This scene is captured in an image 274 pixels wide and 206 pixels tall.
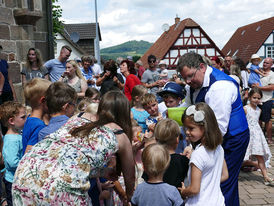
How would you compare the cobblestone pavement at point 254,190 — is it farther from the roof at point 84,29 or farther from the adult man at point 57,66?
the roof at point 84,29

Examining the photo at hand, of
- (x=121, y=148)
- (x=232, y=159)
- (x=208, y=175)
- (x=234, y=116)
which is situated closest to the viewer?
(x=121, y=148)

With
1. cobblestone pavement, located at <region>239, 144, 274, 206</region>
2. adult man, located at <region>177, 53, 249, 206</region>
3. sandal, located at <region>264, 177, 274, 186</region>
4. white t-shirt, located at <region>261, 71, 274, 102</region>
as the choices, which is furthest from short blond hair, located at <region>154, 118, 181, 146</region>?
white t-shirt, located at <region>261, 71, 274, 102</region>

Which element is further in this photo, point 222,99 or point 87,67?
point 87,67

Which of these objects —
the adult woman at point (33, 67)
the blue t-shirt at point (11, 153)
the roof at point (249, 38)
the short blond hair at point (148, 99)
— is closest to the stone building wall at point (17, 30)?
the adult woman at point (33, 67)

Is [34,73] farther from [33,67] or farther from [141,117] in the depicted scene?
[141,117]

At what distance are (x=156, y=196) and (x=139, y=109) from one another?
283 centimetres

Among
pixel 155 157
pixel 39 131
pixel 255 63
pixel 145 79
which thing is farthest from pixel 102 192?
pixel 255 63

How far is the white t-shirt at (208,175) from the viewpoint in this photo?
3.05m

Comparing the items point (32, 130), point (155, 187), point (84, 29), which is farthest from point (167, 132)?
point (84, 29)

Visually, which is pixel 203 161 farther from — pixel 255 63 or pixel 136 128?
pixel 255 63

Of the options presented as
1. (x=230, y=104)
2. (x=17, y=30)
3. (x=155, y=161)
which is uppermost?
(x=17, y=30)

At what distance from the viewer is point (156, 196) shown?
9.79 feet

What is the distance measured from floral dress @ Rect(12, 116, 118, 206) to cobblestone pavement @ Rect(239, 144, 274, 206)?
3295 mm

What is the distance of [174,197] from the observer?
9.84ft
